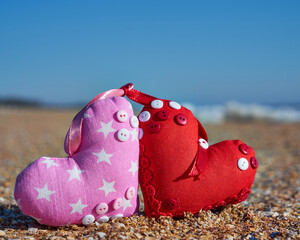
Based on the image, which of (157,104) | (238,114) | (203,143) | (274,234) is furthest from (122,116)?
(238,114)

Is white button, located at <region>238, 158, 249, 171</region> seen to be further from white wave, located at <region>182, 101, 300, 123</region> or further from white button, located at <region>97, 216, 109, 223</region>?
white wave, located at <region>182, 101, 300, 123</region>

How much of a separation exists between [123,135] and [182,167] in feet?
1.71

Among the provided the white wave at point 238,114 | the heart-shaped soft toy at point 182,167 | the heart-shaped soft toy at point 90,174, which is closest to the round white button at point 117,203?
the heart-shaped soft toy at point 90,174

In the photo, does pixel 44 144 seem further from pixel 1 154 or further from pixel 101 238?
pixel 101 238

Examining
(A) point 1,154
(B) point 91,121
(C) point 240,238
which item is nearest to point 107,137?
(B) point 91,121

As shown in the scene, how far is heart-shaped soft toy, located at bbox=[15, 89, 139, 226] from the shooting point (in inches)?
94.3

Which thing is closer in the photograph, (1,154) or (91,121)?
(91,121)

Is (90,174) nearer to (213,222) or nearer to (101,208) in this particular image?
(101,208)

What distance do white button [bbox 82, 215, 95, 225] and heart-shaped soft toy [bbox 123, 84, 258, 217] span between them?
0.45 metres

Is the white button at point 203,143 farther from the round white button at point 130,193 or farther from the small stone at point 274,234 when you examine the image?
the small stone at point 274,234

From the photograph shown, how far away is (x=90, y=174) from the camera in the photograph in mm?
2461

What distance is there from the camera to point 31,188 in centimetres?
237

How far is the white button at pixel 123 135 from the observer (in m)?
2.53

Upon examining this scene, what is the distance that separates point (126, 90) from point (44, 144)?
227 inches
